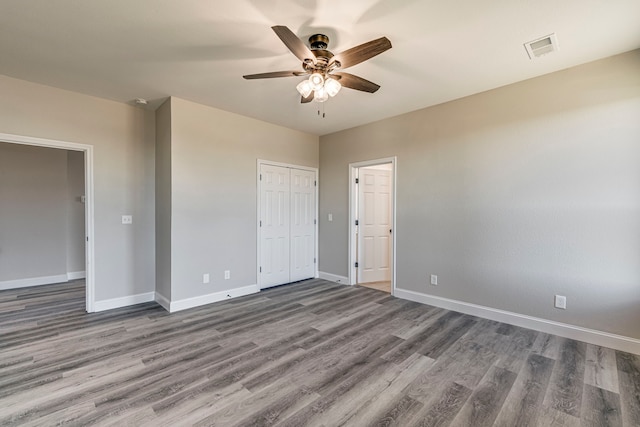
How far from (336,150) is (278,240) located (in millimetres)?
1949

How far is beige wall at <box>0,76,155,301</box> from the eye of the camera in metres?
3.13

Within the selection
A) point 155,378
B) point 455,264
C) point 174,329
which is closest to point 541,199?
point 455,264

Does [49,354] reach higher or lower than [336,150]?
lower

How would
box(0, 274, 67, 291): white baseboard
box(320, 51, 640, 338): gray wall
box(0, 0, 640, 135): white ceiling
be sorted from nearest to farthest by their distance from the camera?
1. box(0, 0, 640, 135): white ceiling
2. box(320, 51, 640, 338): gray wall
3. box(0, 274, 67, 291): white baseboard

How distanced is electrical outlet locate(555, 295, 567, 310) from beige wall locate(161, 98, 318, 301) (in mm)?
3850

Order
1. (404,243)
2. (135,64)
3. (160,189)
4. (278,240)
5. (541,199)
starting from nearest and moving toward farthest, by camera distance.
Answer: (135,64) < (541,199) < (160,189) < (404,243) < (278,240)

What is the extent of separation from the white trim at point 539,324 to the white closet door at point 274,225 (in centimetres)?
222

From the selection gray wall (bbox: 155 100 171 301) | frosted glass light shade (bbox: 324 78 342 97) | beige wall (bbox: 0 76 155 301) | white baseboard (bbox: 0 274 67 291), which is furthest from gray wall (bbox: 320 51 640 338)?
white baseboard (bbox: 0 274 67 291)

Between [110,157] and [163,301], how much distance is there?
2034 mm

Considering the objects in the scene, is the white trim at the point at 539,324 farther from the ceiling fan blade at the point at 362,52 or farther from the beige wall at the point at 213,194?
the ceiling fan blade at the point at 362,52

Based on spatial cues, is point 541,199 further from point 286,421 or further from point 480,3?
point 286,421

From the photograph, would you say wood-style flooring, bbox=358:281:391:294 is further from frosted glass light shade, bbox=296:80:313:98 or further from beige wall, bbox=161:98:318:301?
frosted glass light shade, bbox=296:80:313:98

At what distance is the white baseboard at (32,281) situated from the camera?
448 cm

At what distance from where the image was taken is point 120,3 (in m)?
1.92
